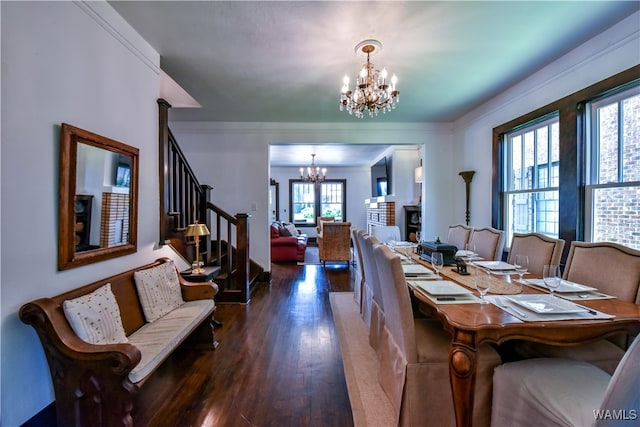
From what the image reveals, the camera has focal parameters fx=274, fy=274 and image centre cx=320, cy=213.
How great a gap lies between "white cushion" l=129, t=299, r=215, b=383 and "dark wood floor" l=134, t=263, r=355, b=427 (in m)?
0.36

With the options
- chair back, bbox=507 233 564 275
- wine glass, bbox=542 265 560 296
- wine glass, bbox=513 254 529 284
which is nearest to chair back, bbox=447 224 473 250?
chair back, bbox=507 233 564 275

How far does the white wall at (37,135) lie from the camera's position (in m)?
1.35

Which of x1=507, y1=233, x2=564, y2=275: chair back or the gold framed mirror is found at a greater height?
the gold framed mirror

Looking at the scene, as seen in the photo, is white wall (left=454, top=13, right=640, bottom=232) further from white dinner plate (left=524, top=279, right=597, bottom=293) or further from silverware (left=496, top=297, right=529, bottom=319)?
silverware (left=496, top=297, right=529, bottom=319)

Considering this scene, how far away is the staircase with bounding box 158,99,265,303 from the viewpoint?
2756 mm

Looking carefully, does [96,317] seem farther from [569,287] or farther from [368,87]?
[569,287]

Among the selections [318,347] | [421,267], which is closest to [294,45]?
[421,267]

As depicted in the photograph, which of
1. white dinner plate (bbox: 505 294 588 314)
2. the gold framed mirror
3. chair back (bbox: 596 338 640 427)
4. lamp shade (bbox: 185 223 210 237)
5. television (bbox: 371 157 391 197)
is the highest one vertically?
television (bbox: 371 157 391 197)

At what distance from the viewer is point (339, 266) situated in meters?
5.98

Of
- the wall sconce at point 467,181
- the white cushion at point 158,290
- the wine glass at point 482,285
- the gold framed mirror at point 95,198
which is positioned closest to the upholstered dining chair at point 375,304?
the wine glass at point 482,285

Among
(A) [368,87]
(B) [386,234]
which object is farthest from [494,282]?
(B) [386,234]

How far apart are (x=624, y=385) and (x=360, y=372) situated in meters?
1.52

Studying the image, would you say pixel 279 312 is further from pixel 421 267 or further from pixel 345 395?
pixel 421 267

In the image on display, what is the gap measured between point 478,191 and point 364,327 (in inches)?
120
